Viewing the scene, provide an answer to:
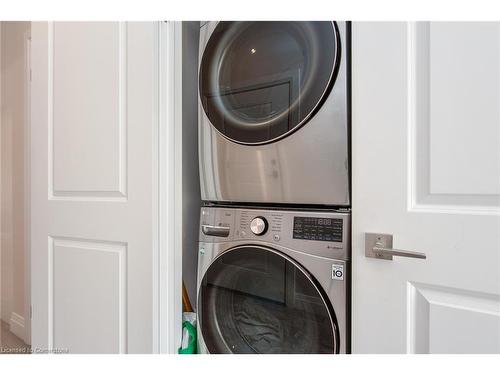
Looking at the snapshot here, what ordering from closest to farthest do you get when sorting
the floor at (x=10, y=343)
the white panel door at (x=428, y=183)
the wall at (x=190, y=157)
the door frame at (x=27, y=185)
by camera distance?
the white panel door at (x=428, y=183), the wall at (x=190, y=157), the floor at (x=10, y=343), the door frame at (x=27, y=185)

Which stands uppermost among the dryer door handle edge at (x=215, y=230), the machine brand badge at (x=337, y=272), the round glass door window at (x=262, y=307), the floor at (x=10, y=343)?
the dryer door handle edge at (x=215, y=230)

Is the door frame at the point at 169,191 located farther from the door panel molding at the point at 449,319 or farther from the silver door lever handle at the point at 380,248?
the door panel molding at the point at 449,319

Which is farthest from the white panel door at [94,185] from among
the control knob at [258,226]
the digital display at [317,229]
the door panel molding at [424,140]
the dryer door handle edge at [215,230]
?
the door panel molding at [424,140]

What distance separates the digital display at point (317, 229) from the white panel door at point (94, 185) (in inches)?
19.1

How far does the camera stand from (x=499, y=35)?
68 centimetres

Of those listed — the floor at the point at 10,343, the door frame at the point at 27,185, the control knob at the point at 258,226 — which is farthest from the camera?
the door frame at the point at 27,185

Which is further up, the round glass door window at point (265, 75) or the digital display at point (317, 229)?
the round glass door window at point (265, 75)

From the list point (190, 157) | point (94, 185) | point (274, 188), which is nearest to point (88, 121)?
point (94, 185)

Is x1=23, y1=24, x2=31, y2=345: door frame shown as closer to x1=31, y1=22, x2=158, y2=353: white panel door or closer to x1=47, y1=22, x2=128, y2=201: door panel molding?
x1=31, y1=22, x2=158, y2=353: white panel door

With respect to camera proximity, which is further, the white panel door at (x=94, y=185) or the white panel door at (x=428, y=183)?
the white panel door at (x=94, y=185)

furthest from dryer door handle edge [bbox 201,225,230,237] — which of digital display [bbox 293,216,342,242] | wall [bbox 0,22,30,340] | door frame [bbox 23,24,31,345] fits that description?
wall [bbox 0,22,30,340]

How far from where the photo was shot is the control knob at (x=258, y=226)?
1.01 m

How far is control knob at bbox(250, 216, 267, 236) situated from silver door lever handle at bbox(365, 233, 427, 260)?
1.08 ft
